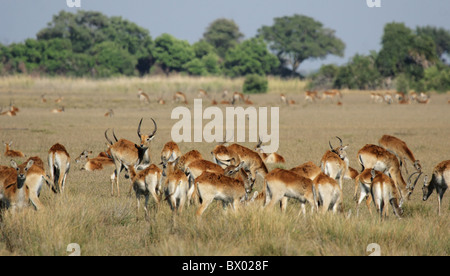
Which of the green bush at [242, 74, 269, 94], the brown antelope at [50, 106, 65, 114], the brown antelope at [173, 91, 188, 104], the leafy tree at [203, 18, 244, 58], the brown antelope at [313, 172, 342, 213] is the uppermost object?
the leafy tree at [203, 18, 244, 58]

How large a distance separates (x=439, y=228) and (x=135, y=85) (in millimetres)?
39045

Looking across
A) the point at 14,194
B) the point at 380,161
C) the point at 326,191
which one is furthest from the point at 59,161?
the point at 380,161

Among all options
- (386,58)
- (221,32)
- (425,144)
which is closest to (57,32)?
(221,32)

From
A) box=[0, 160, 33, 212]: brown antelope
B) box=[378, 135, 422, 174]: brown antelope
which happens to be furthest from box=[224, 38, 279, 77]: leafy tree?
box=[0, 160, 33, 212]: brown antelope

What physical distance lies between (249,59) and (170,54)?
9.05m

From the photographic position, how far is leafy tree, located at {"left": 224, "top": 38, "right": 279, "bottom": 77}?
69.7 metres

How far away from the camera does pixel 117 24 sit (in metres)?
Result: 74.2

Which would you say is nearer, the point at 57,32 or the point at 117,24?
the point at 57,32

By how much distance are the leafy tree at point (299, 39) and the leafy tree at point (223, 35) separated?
469 centimetres

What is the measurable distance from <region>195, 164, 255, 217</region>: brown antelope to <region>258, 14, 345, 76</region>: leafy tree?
7117cm

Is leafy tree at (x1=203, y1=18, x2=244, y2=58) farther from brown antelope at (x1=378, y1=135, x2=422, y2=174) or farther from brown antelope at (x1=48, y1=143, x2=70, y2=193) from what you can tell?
brown antelope at (x1=48, y1=143, x2=70, y2=193)

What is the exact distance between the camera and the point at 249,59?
2744 inches
